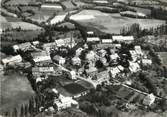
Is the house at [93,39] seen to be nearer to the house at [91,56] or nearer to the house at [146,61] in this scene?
the house at [91,56]

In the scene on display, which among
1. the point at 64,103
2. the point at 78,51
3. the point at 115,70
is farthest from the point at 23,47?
the point at 64,103

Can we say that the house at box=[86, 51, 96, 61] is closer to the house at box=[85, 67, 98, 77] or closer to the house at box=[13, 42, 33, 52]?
the house at box=[85, 67, 98, 77]

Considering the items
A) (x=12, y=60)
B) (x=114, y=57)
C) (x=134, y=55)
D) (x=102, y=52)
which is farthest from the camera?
(x=102, y=52)

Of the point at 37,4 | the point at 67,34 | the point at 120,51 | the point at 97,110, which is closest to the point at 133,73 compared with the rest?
the point at 120,51

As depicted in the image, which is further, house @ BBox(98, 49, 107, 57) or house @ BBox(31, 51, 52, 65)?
house @ BBox(98, 49, 107, 57)

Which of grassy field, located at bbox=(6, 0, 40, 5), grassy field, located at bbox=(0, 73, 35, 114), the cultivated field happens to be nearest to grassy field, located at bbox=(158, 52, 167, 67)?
grassy field, located at bbox=(0, 73, 35, 114)

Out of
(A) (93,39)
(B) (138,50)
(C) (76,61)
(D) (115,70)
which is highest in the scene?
(A) (93,39)

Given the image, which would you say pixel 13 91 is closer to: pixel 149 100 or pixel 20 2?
pixel 149 100
